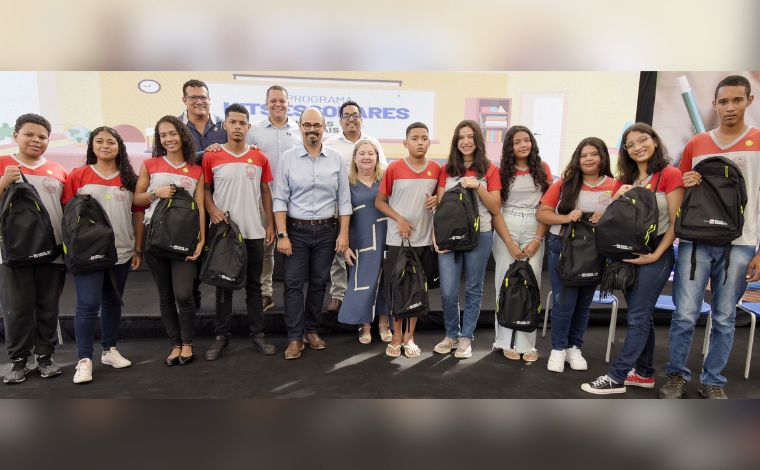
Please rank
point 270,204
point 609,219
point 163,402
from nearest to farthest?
1. point 163,402
2. point 609,219
3. point 270,204

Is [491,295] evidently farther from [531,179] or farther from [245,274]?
[245,274]

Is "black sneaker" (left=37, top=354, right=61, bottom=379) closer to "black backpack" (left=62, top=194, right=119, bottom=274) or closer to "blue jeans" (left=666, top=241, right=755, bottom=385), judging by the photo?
"black backpack" (left=62, top=194, right=119, bottom=274)

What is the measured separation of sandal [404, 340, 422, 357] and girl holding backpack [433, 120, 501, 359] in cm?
27

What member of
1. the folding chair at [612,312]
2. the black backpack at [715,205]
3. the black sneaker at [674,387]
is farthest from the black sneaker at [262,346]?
the black backpack at [715,205]

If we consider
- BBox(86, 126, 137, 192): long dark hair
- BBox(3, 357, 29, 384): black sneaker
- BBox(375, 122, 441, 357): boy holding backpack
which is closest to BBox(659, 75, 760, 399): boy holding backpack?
BBox(375, 122, 441, 357): boy holding backpack

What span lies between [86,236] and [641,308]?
10.1ft

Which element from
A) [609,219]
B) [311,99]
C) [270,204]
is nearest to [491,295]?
[609,219]

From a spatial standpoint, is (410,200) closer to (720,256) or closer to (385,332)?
(385,332)

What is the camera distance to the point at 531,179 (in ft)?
9.53

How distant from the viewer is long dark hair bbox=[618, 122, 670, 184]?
2.44 m

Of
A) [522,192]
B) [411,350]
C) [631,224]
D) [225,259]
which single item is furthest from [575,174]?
[225,259]

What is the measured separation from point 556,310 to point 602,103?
2.97 m

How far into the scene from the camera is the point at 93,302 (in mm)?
2730

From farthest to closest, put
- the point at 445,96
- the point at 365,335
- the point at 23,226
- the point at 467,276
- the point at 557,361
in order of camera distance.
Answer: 1. the point at 445,96
2. the point at 365,335
3. the point at 467,276
4. the point at 557,361
5. the point at 23,226
